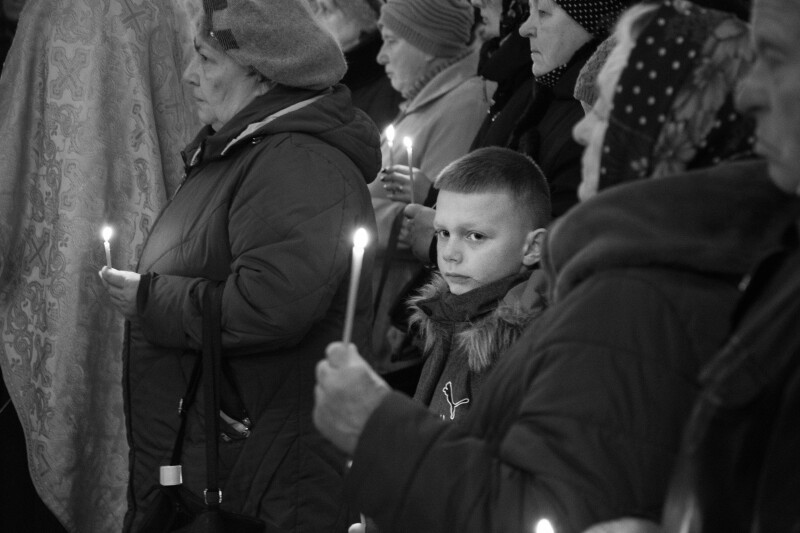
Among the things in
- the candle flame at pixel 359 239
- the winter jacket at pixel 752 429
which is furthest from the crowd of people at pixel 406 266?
the candle flame at pixel 359 239

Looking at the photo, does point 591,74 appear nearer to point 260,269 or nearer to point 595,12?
point 595,12

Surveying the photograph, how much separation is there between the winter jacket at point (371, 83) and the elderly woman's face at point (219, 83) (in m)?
1.78

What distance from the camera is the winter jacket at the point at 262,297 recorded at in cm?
314

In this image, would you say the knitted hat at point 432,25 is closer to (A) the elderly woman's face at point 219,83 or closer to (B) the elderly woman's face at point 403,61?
(B) the elderly woman's face at point 403,61

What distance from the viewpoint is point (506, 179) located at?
9.75ft

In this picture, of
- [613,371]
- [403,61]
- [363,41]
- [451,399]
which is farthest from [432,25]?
[613,371]

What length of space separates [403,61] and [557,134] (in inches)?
56.3

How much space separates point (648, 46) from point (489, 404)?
0.61 m

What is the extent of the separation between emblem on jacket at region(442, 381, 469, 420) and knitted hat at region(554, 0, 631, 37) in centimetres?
124

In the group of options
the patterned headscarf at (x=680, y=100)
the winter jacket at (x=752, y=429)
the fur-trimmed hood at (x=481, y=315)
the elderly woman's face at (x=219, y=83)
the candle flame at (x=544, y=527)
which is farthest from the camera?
the elderly woman's face at (x=219, y=83)

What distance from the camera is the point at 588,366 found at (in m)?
1.62

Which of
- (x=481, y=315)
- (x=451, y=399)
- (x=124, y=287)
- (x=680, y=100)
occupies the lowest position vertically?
(x=124, y=287)

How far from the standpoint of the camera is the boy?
8.87 feet

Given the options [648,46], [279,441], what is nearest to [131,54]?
[279,441]
